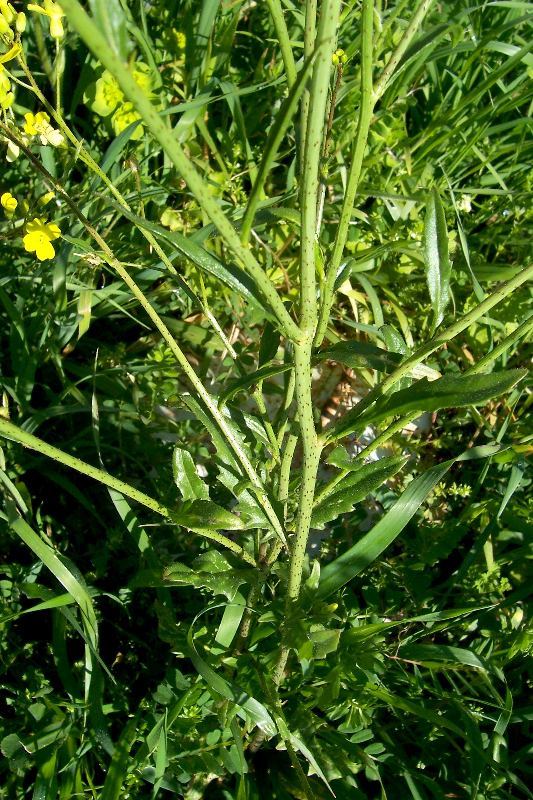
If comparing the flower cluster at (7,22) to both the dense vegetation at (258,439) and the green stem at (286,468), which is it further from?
the green stem at (286,468)

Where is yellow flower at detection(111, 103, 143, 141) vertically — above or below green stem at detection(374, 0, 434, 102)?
below

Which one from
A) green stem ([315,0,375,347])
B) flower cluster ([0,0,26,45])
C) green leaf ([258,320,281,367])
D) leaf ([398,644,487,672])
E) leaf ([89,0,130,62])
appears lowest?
leaf ([398,644,487,672])

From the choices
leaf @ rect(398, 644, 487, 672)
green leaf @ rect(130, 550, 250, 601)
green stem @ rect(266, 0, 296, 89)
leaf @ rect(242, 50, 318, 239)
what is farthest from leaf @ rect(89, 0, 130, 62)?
leaf @ rect(398, 644, 487, 672)

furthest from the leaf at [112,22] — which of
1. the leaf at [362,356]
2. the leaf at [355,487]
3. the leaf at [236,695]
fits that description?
the leaf at [236,695]

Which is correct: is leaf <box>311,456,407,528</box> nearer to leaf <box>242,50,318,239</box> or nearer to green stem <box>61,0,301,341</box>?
green stem <box>61,0,301,341</box>

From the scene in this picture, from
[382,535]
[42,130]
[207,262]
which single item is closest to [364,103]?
[207,262]

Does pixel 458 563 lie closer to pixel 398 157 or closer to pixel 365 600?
pixel 365 600
